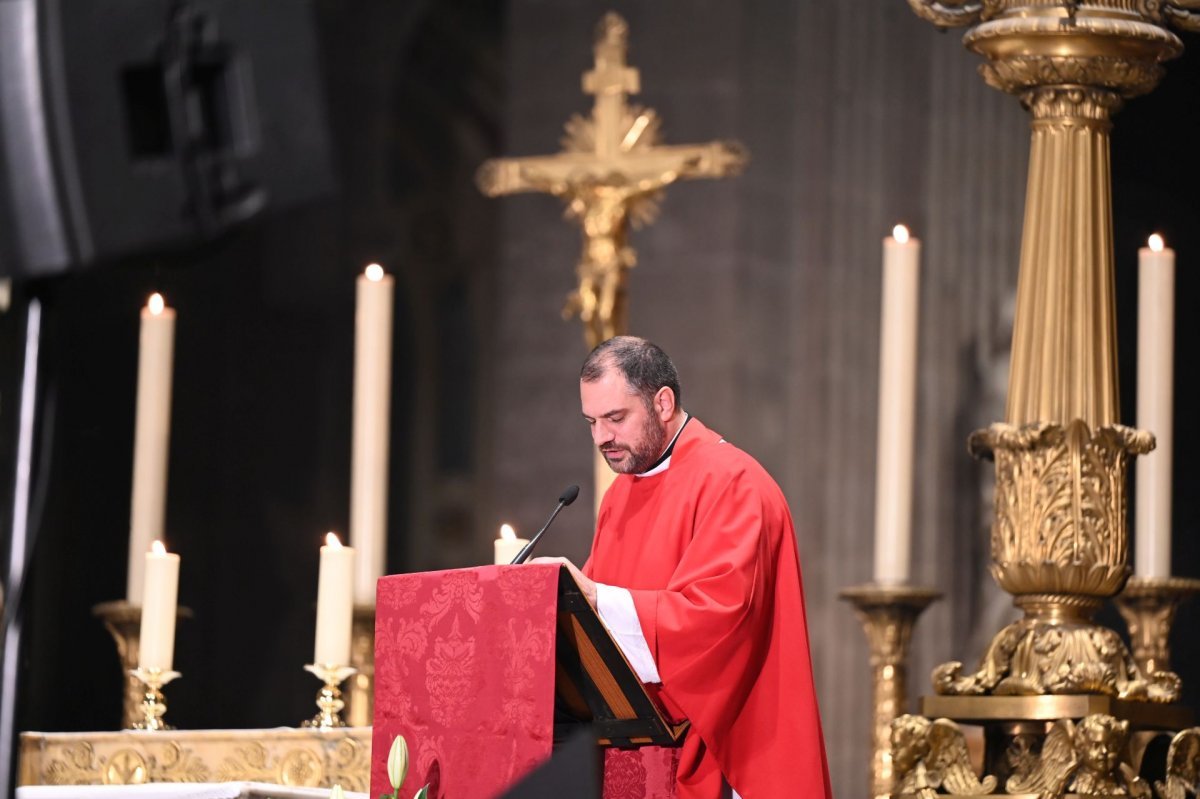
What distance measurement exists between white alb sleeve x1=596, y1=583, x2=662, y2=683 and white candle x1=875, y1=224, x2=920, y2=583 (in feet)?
2.61

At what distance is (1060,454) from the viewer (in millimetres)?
3244

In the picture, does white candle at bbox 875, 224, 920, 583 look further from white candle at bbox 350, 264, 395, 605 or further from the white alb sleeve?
white candle at bbox 350, 264, 395, 605

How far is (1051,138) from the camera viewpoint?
3.40 m

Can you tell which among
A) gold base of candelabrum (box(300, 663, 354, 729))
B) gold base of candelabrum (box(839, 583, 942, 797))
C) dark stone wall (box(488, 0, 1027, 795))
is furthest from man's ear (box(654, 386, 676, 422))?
dark stone wall (box(488, 0, 1027, 795))

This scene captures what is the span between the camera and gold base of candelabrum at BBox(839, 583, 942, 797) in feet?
11.5

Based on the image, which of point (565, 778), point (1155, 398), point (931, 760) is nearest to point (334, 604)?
point (931, 760)

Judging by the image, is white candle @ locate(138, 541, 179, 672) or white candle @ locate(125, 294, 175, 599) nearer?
white candle @ locate(138, 541, 179, 672)

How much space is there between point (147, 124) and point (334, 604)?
2993 millimetres

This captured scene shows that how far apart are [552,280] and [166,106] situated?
6412mm

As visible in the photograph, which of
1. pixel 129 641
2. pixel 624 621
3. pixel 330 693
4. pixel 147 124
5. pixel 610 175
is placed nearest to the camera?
pixel 147 124

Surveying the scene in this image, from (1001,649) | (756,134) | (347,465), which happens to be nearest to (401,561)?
(347,465)

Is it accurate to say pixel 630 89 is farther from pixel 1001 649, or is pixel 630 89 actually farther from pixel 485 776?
pixel 485 776

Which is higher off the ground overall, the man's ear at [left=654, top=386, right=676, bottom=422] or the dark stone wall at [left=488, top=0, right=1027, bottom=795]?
the dark stone wall at [left=488, top=0, right=1027, bottom=795]

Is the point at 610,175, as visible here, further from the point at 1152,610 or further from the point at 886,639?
the point at 1152,610
